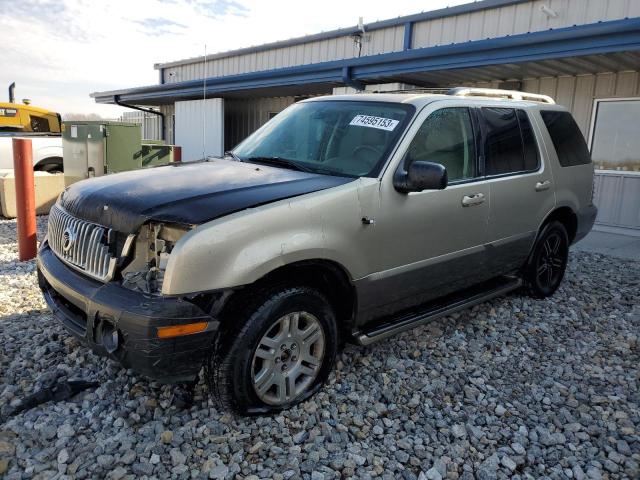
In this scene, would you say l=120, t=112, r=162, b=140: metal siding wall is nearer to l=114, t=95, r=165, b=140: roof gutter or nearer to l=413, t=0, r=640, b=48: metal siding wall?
l=114, t=95, r=165, b=140: roof gutter

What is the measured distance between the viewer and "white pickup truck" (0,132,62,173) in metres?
10.7

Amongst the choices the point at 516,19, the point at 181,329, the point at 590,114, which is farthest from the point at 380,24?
the point at 181,329

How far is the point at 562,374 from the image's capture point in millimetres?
3773

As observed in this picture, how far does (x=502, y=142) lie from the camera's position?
4336 millimetres

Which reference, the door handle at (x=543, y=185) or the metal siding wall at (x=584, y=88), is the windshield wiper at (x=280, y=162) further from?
the metal siding wall at (x=584, y=88)

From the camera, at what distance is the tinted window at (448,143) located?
3.54m

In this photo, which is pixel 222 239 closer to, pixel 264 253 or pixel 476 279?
pixel 264 253

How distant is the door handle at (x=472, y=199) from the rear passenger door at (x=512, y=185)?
0.18 m

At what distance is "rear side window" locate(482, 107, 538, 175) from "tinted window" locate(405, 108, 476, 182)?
0.26 metres

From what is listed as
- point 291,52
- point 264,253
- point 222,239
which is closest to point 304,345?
point 264,253

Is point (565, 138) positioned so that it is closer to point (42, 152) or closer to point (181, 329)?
point (181, 329)

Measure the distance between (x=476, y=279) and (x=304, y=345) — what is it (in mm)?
1896

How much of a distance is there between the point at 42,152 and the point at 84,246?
9.18m

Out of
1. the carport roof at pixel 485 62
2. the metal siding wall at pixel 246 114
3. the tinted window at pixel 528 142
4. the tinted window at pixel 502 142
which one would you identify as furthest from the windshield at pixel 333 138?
the metal siding wall at pixel 246 114
